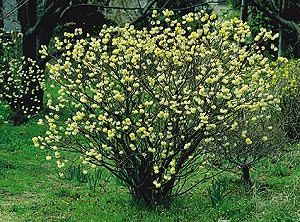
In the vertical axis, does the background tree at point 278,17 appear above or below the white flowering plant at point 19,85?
above

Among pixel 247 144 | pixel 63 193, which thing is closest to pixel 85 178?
pixel 63 193

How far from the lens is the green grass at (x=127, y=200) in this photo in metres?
6.38

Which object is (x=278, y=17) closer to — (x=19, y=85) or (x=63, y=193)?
(x=19, y=85)

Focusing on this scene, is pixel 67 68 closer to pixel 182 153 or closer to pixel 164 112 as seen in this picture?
pixel 164 112

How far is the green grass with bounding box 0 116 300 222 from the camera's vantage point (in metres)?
6.38

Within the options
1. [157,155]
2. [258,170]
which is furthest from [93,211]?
[258,170]

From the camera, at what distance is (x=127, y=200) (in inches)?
284

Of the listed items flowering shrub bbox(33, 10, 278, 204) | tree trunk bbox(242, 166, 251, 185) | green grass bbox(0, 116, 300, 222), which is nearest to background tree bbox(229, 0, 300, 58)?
green grass bbox(0, 116, 300, 222)

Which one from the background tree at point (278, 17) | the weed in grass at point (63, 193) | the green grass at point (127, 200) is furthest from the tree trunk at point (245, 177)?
the background tree at point (278, 17)

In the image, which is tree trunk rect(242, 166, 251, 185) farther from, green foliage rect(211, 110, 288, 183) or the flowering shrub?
the flowering shrub

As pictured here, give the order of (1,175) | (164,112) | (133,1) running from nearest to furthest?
(164,112) → (1,175) → (133,1)

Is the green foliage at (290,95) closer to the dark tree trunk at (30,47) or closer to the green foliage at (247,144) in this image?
the green foliage at (247,144)

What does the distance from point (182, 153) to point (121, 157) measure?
0.76 meters

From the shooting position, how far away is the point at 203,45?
6.48m
